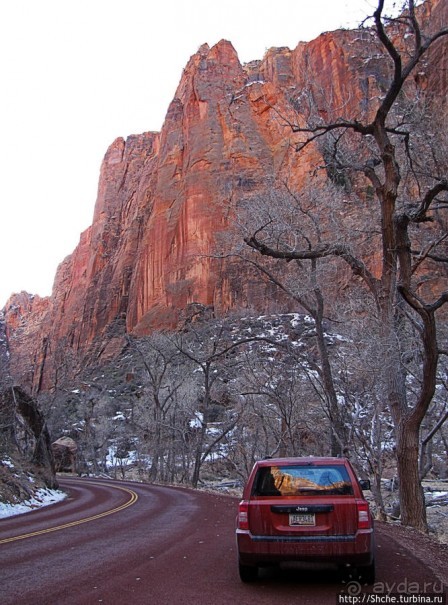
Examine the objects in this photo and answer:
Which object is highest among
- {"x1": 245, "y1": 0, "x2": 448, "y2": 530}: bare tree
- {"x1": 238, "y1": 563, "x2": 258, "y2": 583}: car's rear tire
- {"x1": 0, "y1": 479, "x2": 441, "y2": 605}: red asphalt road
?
{"x1": 245, "y1": 0, "x2": 448, "y2": 530}: bare tree

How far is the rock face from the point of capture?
90500 mm

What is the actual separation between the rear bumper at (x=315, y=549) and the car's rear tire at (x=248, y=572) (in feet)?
0.65

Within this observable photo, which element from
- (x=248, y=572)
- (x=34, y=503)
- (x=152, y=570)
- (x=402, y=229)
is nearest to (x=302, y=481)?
(x=248, y=572)

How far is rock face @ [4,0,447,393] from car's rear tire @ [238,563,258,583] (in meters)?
70.3

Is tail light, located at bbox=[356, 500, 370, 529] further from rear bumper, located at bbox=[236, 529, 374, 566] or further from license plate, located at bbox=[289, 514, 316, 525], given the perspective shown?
license plate, located at bbox=[289, 514, 316, 525]

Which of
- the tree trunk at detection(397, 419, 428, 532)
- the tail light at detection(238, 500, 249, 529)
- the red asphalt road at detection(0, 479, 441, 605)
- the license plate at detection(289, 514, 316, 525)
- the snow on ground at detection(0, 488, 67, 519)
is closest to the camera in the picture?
the red asphalt road at detection(0, 479, 441, 605)

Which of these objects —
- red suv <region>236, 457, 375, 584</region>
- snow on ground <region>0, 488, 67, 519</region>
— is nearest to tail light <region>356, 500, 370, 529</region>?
red suv <region>236, 457, 375, 584</region>

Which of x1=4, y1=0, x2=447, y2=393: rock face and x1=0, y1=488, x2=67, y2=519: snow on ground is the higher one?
x1=4, y1=0, x2=447, y2=393: rock face

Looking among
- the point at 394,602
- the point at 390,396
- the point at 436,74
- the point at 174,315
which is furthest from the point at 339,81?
the point at 394,602

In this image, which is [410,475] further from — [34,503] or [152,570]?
[34,503]

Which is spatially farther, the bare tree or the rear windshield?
the bare tree

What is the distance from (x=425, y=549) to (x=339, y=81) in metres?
97.0

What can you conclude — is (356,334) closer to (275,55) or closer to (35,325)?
(275,55)

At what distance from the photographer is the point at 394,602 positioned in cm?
497
